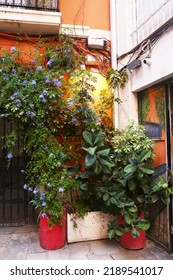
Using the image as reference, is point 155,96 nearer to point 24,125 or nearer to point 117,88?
point 117,88

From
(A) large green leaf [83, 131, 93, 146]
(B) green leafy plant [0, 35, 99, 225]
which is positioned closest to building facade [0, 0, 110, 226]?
(B) green leafy plant [0, 35, 99, 225]

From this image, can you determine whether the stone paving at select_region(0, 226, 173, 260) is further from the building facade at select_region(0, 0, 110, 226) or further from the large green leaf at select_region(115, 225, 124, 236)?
the building facade at select_region(0, 0, 110, 226)

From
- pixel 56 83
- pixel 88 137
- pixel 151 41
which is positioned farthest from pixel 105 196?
pixel 151 41

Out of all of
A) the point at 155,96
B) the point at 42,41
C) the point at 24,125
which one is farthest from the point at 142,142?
the point at 42,41

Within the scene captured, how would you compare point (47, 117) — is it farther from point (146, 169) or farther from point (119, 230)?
point (119, 230)

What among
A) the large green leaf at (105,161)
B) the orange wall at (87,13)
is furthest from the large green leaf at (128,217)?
the orange wall at (87,13)

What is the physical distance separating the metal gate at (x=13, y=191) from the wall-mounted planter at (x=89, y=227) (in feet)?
4.58

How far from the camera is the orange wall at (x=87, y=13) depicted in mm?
4801

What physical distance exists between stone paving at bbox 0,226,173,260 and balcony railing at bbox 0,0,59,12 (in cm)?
453

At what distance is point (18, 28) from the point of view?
Result: 440cm

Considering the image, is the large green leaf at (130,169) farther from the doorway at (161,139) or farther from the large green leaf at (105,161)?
the doorway at (161,139)

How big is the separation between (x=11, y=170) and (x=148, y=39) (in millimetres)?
3774

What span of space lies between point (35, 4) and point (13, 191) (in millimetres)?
4057

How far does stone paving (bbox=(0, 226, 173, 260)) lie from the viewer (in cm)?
347
